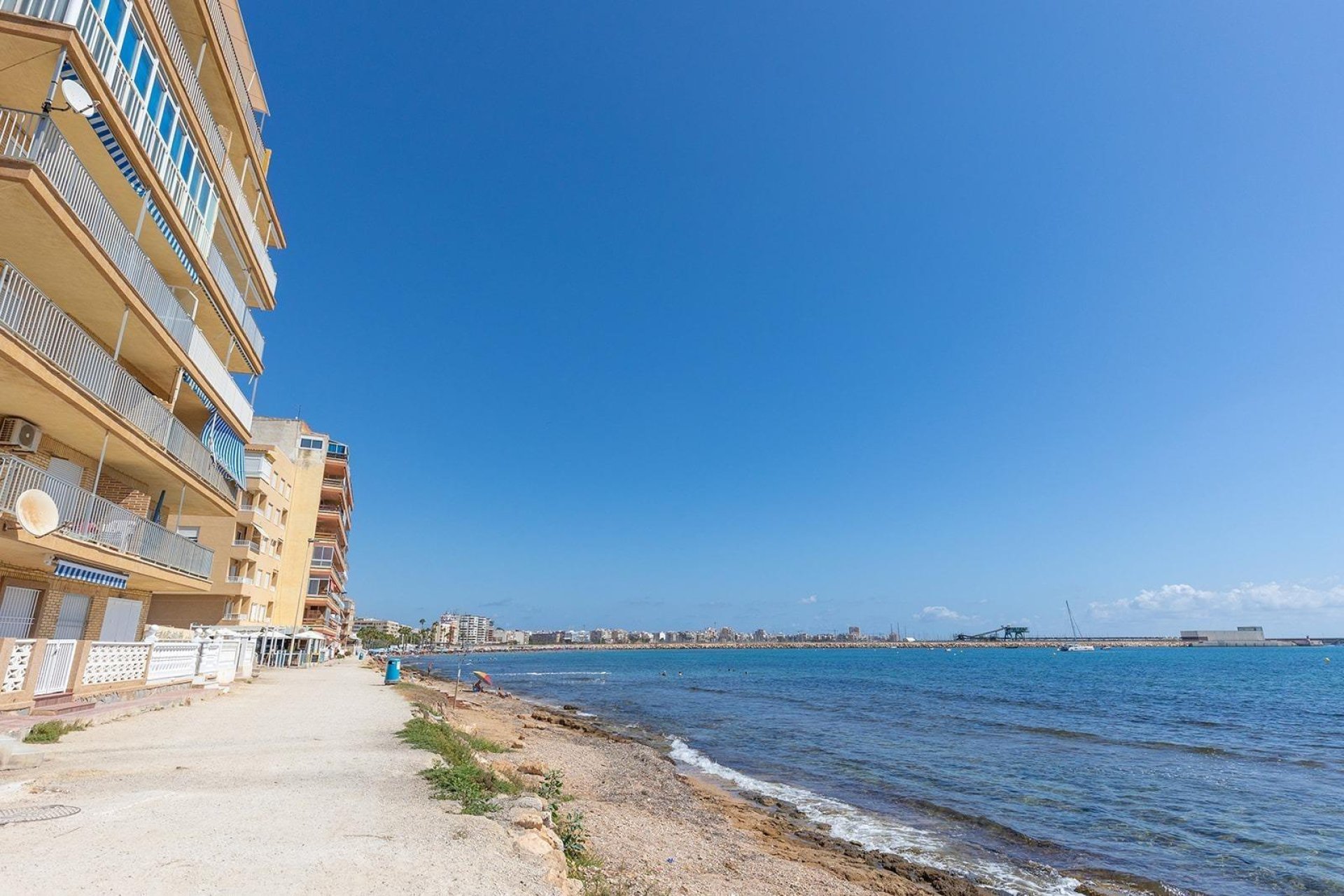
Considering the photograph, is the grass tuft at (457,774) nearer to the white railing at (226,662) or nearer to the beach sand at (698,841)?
the beach sand at (698,841)

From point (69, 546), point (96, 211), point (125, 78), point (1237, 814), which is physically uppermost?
point (125, 78)

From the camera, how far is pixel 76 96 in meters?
12.5

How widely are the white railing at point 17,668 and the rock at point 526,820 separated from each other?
11079 millimetres

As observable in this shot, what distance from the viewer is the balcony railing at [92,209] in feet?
39.5

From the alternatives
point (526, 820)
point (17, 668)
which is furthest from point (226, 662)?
point (526, 820)

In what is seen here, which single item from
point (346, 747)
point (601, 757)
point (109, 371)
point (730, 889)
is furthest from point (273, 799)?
point (601, 757)

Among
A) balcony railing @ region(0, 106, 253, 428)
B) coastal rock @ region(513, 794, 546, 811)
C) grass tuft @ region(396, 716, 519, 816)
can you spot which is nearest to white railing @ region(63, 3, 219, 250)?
balcony railing @ region(0, 106, 253, 428)

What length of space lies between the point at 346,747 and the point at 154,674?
9.83 metres

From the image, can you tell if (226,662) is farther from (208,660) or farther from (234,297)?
(234,297)

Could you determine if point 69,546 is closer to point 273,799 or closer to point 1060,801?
point 273,799

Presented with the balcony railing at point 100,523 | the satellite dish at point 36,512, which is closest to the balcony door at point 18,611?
the balcony railing at point 100,523

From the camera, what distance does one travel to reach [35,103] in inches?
528

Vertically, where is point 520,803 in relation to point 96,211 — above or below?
below

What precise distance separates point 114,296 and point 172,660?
1085 cm
